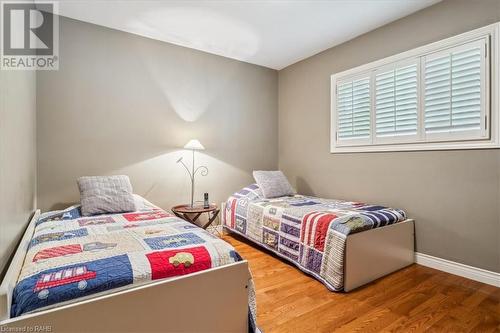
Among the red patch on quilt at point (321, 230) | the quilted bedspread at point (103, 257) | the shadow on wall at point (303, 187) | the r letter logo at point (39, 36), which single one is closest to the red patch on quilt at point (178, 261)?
the quilted bedspread at point (103, 257)

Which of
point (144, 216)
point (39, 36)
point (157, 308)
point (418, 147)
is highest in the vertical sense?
point (39, 36)

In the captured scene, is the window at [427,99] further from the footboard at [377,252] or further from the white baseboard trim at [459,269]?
the white baseboard trim at [459,269]

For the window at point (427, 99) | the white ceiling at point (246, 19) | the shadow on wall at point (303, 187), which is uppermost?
the white ceiling at point (246, 19)

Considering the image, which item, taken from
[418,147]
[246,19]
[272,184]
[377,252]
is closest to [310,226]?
[377,252]

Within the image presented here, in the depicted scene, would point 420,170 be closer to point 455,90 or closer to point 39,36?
point 455,90

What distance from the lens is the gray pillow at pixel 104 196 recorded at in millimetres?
2258

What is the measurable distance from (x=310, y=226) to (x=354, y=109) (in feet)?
5.65

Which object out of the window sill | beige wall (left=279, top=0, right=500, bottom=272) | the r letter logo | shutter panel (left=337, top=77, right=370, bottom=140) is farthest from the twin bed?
the r letter logo

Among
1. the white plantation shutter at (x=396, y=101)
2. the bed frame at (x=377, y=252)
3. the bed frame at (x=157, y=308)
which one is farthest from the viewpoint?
the white plantation shutter at (x=396, y=101)

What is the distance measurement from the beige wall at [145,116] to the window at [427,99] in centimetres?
149

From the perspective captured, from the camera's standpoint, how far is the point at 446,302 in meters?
1.87

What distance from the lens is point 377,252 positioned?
7.41ft

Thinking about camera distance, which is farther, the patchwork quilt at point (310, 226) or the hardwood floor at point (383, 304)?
the patchwork quilt at point (310, 226)

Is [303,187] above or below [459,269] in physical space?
above
